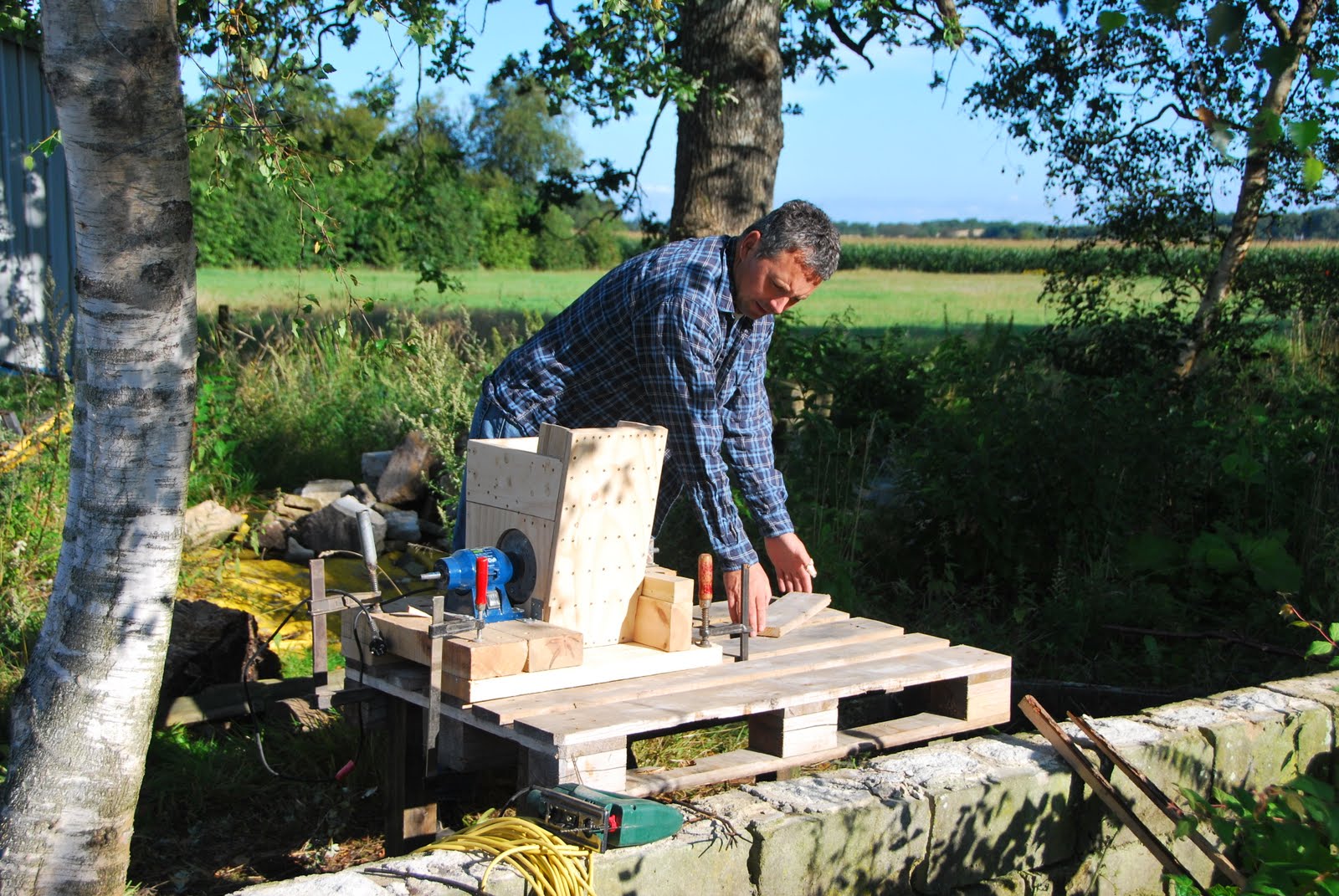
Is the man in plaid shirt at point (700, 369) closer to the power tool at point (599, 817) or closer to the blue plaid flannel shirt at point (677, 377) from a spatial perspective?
the blue plaid flannel shirt at point (677, 377)

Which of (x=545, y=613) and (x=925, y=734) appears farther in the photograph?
(x=925, y=734)

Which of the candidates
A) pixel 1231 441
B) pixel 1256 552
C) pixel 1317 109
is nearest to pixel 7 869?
pixel 1256 552

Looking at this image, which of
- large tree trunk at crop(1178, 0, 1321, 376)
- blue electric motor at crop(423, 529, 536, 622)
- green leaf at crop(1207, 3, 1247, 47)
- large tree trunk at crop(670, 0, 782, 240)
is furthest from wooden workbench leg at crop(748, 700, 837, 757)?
large tree trunk at crop(1178, 0, 1321, 376)

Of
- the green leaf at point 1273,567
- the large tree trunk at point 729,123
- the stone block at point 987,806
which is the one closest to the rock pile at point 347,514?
the large tree trunk at point 729,123

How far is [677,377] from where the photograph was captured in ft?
11.4

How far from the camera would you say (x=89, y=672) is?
2.99 metres

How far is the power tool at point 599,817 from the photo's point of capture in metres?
2.51

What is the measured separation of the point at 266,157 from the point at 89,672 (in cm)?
153

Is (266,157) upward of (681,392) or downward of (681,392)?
upward

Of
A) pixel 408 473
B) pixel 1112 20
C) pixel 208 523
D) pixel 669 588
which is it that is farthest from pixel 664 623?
pixel 408 473

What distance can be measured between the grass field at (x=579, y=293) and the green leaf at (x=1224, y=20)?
43.3 feet

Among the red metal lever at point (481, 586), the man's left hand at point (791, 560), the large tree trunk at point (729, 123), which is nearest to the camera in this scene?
the red metal lever at point (481, 586)

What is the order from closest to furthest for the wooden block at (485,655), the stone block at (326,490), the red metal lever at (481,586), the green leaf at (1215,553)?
1. the wooden block at (485,655)
2. the red metal lever at (481,586)
3. the green leaf at (1215,553)
4. the stone block at (326,490)

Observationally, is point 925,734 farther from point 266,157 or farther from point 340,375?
point 340,375
